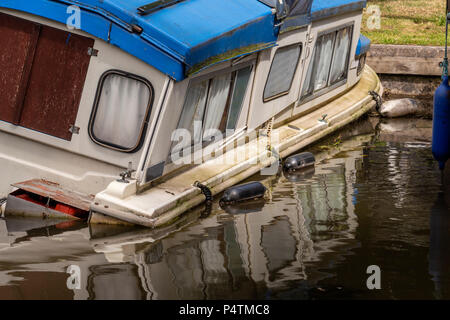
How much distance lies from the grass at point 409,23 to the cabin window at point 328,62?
131 inches

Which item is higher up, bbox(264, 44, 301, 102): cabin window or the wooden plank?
the wooden plank

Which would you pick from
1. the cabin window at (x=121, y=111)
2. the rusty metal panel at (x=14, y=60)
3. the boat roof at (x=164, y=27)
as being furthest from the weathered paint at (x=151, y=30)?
the cabin window at (x=121, y=111)

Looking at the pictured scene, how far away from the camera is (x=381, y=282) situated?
9484 mm

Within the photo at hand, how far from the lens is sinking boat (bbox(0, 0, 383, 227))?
1109 cm

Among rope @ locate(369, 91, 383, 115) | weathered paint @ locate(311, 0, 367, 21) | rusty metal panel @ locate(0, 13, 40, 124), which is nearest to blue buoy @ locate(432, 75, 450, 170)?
weathered paint @ locate(311, 0, 367, 21)

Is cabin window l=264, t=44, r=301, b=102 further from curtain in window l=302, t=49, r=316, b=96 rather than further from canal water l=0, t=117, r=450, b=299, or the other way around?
canal water l=0, t=117, r=450, b=299

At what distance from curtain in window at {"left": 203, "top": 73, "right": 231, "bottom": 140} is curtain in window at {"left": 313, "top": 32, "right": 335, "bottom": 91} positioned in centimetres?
412

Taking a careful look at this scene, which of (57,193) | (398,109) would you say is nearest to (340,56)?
(398,109)

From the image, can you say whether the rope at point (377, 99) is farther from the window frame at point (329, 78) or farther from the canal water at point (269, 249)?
the canal water at point (269, 249)

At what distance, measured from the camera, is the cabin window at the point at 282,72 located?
48.6 ft

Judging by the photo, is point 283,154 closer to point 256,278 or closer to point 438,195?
point 438,195

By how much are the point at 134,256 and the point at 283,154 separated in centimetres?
578

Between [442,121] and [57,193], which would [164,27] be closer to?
[57,193]
